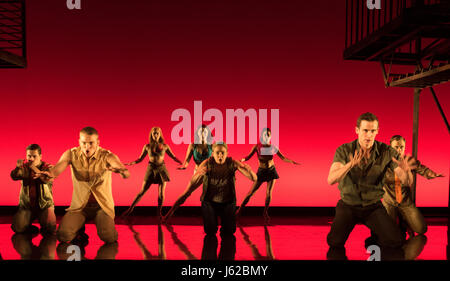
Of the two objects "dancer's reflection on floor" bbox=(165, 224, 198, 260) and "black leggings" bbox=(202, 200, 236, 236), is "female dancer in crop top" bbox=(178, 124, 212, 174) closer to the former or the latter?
"black leggings" bbox=(202, 200, 236, 236)

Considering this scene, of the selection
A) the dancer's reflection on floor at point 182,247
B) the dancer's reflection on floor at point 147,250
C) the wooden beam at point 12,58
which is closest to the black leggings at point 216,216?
the dancer's reflection on floor at point 182,247

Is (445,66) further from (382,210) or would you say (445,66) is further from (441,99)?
(441,99)

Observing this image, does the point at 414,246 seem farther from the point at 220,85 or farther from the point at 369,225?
the point at 220,85

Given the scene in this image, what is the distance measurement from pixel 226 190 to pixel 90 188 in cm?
143

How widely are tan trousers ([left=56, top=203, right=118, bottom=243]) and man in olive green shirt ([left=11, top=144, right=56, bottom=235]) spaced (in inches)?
22.0

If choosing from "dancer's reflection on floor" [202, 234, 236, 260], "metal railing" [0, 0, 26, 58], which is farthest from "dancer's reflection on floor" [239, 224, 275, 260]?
"metal railing" [0, 0, 26, 58]

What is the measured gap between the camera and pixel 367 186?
360cm

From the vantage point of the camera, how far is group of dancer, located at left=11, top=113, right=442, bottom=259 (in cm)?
356

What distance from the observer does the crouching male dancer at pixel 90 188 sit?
3.72 meters

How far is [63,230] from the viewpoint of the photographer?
3697 mm

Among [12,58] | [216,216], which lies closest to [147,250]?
[216,216]

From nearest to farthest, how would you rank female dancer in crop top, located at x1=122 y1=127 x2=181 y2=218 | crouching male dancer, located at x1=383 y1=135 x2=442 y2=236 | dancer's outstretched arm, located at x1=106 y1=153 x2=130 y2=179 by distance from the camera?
dancer's outstretched arm, located at x1=106 y1=153 x2=130 y2=179 < crouching male dancer, located at x1=383 y1=135 x2=442 y2=236 < female dancer in crop top, located at x1=122 y1=127 x2=181 y2=218
